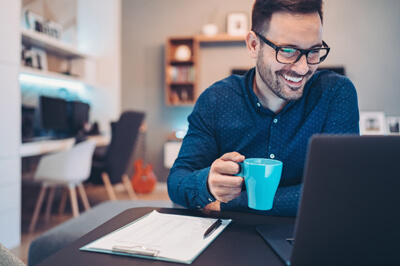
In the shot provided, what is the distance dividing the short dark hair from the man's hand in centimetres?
59

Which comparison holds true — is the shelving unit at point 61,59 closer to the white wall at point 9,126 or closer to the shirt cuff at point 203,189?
the white wall at point 9,126

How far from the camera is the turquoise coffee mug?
59cm

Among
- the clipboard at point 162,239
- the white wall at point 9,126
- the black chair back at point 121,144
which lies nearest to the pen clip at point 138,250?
the clipboard at point 162,239

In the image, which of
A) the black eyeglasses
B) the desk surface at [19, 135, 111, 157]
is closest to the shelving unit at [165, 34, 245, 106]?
the desk surface at [19, 135, 111, 157]

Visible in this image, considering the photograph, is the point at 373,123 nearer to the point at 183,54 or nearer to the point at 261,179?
the point at 183,54

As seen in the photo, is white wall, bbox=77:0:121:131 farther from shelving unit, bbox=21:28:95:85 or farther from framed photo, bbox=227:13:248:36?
framed photo, bbox=227:13:248:36

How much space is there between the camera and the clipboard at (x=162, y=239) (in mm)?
540

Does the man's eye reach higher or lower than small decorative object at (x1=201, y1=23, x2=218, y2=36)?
lower

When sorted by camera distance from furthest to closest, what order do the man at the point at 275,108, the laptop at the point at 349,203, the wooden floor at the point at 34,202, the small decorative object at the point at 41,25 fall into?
the small decorative object at the point at 41,25 < the wooden floor at the point at 34,202 < the man at the point at 275,108 < the laptop at the point at 349,203

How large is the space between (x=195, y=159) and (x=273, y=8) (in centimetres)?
57

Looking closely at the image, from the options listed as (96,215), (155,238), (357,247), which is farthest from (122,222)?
(96,215)

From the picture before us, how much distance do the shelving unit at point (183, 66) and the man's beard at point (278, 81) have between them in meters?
3.35

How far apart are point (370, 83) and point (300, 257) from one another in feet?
14.6

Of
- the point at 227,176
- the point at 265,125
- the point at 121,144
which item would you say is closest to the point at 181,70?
the point at 121,144
